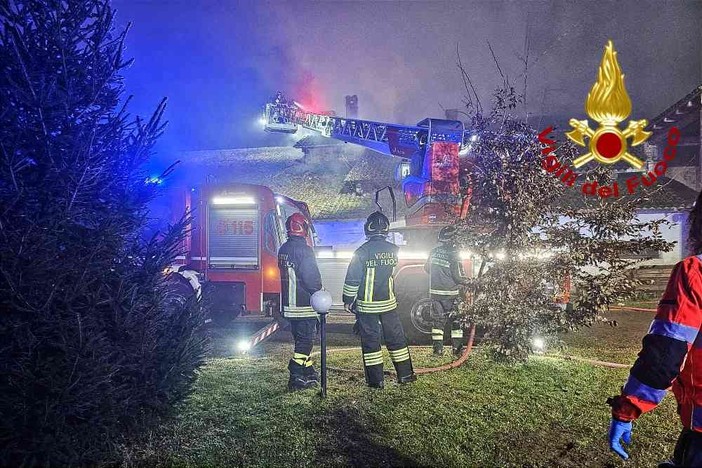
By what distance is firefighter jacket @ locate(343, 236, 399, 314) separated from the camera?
5492 millimetres

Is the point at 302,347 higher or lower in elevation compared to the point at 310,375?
higher

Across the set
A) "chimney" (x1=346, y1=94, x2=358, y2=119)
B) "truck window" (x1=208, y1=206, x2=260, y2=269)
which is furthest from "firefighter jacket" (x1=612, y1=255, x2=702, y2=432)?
"chimney" (x1=346, y1=94, x2=358, y2=119)

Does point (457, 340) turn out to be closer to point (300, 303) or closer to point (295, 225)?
point (300, 303)

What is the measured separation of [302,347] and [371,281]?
1.15 meters

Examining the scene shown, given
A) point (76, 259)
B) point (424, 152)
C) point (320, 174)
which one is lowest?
point (76, 259)

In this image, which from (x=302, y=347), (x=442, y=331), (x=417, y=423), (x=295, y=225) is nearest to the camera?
(x=417, y=423)

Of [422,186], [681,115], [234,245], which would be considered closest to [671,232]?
[681,115]

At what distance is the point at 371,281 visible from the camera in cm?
555

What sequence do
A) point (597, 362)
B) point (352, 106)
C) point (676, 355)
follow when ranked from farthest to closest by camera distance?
1. point (352, 106)
2. point (597, 362)
3. point (676, 355)

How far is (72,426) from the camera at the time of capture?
3246 mm

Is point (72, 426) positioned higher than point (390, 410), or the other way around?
point (72, 426)

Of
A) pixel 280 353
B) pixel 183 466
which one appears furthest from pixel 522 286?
pixel 183 466

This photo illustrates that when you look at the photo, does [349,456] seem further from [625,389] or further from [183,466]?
[625,389]

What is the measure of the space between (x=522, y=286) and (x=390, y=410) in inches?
98.7
